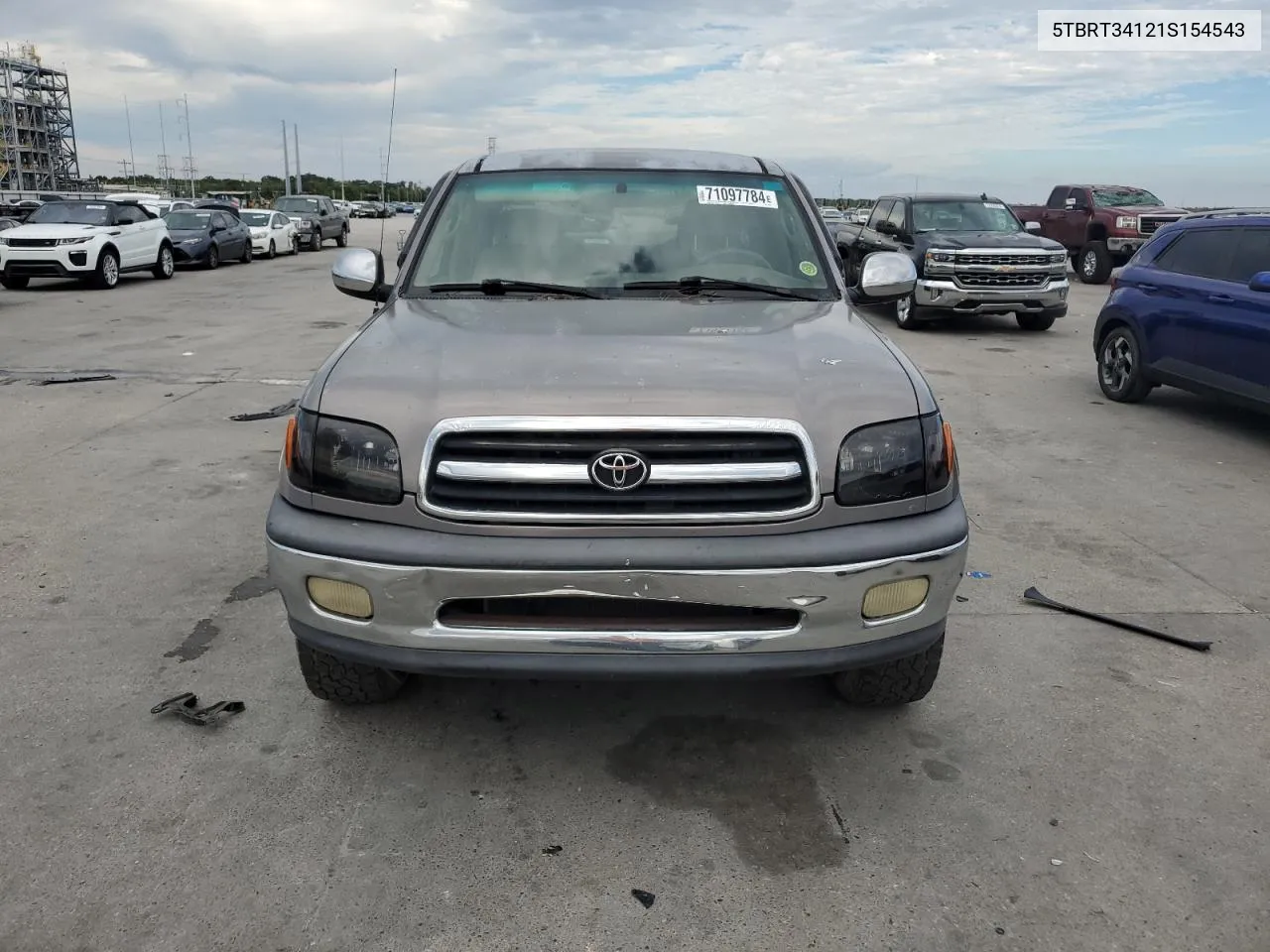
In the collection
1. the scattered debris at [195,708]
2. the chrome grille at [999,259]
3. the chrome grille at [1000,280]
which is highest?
the chrome grille at [999,259]

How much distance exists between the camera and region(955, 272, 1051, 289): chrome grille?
13.1m

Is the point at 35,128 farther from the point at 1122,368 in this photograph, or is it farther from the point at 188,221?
the point at 1122,368

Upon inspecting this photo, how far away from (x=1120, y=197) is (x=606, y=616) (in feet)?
70.3

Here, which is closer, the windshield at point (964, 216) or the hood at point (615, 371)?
the hood at point (615, 371)

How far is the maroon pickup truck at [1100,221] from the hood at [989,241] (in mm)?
6895

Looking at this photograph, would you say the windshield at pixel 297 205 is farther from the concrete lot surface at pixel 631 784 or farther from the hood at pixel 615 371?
the hood at pixel 615 371

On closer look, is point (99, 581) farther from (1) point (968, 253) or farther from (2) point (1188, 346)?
(1) point (968, 253)

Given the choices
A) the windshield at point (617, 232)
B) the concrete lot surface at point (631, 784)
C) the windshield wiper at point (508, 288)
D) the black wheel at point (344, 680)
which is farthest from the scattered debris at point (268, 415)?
the black wheel at point (344, 680)

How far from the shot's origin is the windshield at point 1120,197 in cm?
2042

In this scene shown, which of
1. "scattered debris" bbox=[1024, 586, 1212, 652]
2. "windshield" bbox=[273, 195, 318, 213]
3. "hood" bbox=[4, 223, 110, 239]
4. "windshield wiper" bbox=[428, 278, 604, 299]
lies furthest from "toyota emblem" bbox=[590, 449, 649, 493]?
"windshield" bbox=[273, 195, 318, 213]

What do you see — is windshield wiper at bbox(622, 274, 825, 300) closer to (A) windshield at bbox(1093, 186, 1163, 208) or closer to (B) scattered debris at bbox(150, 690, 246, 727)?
(B) scattered debris at bbox(150, 690, 246, 727)

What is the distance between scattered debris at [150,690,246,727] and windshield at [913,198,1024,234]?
12.7 metres

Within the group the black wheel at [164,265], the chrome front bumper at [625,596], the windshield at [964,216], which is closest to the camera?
the chrome front bumper at [625,596]

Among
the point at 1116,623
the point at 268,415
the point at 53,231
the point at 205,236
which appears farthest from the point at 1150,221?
the point at 205,236
